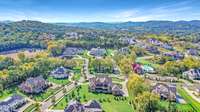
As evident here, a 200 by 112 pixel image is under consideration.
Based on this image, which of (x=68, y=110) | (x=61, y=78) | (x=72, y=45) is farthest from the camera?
(x=72, y=45)

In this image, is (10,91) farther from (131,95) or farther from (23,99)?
(131,95)

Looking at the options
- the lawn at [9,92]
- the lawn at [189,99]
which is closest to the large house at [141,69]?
the lawn at [189,99]

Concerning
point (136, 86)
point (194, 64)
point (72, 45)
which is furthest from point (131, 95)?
point (72, 45)

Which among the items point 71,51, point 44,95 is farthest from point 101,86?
point 71,51

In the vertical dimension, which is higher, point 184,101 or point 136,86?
point 136,86

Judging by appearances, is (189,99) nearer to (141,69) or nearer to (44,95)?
(141,69)

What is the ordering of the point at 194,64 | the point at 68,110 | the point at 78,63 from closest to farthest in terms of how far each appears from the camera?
the point at 68,110 < the point at 194,64 < the point at 78,63

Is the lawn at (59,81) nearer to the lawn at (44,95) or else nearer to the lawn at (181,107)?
the lawn at (44,95)
